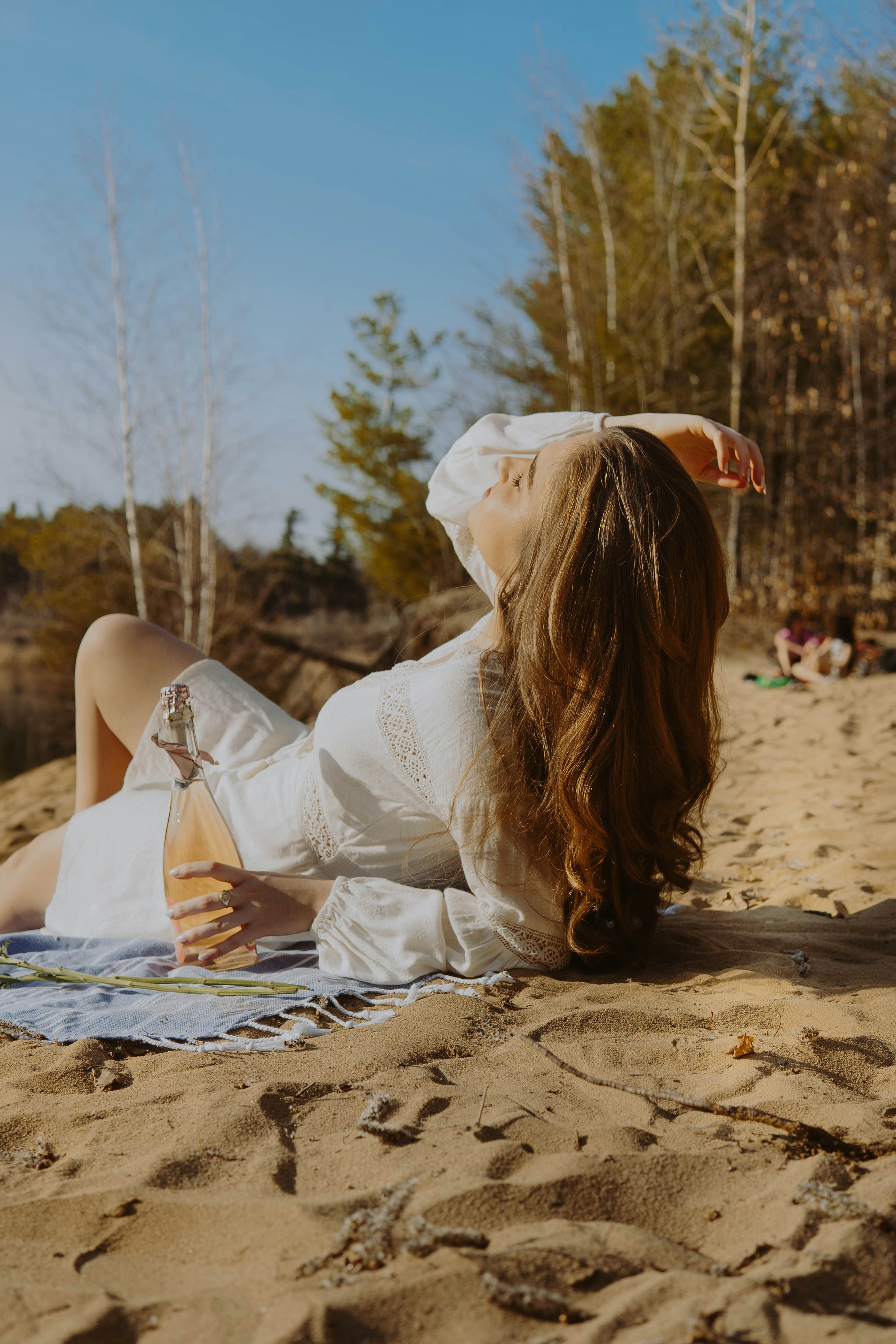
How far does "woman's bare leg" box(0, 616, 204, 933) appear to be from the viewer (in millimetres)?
2312

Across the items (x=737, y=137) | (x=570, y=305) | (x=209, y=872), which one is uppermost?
(x=737, y=137)

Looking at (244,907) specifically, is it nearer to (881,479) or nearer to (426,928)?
(426,928)

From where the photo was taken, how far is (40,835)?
2281 millimetres

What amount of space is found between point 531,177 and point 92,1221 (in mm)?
A: 15801

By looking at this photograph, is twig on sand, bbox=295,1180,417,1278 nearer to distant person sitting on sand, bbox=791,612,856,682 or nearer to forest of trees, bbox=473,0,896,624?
distant person sitting on sand, bbox=791,612,856,682

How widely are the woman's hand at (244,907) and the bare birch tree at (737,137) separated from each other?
10.9 m

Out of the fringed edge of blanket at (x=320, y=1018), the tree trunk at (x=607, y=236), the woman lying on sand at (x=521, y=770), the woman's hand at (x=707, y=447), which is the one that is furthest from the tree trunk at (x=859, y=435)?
the fringed edge of blanket at (x=320, y=1018)

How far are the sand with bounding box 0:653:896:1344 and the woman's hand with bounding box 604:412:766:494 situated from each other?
104 centimetres

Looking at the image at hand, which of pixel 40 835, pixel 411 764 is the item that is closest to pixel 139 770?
pixel 40 835

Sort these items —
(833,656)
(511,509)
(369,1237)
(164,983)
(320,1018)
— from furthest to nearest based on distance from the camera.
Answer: (833,656) < (511,509) < (164,983) < (320,1018) < (369,1237)

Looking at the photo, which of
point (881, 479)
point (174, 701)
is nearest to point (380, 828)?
point (174, 701)

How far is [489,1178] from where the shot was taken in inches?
42.0

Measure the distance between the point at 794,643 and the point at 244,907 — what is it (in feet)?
25.3

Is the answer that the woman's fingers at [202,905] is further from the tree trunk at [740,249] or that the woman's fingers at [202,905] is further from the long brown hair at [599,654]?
the tree trunk at [740,249]
